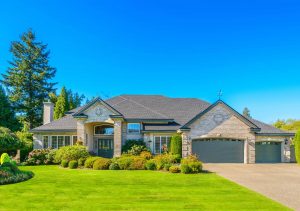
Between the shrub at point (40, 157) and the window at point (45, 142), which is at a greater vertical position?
the window at point (45, 142)

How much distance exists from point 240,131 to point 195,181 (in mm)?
14445

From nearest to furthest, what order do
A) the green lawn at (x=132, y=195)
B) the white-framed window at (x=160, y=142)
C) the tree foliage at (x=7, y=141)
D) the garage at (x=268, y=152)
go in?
the green lawn at (x=132, y=195)
the tree foliage at (x=7, y=141)
the garage at (x=268, y=152)
the white-framed window at (x=160, y=142)

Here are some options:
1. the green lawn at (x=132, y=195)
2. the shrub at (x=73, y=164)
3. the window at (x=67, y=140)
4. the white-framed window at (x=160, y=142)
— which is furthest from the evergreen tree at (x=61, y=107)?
the green lawn at (x=132, y=195)

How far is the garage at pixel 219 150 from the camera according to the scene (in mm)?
29062

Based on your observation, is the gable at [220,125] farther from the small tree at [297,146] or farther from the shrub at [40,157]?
the shrub at [40,157]

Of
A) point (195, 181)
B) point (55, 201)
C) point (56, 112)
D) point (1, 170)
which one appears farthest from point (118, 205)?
point (56, 112)

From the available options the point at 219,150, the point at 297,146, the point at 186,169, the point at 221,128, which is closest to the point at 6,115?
the point at 219,150

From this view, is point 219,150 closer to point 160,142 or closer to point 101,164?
point 160,142

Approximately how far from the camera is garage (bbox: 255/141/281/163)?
30.2 metres

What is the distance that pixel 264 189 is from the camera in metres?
13.9

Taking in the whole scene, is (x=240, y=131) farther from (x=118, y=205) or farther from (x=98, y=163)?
(x=118, y=205)

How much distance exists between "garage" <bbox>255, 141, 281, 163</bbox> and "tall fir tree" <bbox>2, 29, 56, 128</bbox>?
128ft

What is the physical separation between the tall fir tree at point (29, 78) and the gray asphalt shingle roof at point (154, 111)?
20.7 m

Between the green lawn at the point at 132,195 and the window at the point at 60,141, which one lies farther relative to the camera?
the window at the point at 60,141
